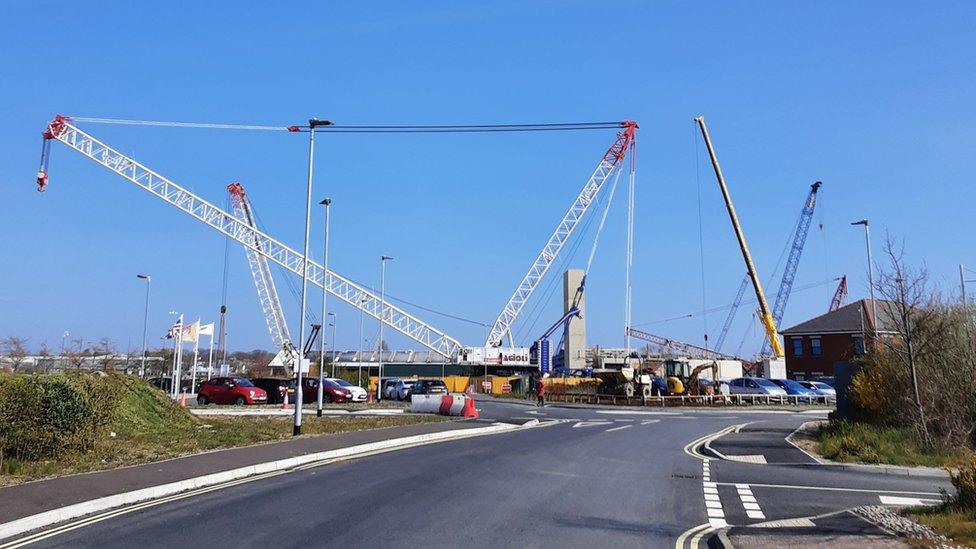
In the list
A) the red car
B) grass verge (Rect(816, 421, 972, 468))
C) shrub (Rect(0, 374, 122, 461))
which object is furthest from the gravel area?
the red car

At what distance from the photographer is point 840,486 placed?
13.6m

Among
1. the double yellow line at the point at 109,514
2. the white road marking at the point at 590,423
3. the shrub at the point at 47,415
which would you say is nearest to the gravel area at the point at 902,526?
the double yellow line at the point at 109,514

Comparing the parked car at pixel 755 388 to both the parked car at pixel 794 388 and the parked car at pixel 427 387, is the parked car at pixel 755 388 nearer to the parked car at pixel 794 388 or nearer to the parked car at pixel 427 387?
the parked car at pixel 794 388

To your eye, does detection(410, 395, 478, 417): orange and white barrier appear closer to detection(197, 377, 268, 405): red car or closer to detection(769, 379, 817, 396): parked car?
detection(197, 377, 268, 405): red car

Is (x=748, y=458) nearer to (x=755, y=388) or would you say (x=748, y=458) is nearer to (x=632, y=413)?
(x=632, y=413)

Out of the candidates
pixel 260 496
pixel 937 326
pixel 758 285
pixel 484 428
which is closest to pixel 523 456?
pixel 260 496

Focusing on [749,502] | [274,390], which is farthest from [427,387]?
[749,502]

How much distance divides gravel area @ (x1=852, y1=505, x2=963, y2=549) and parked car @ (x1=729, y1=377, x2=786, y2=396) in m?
39.4

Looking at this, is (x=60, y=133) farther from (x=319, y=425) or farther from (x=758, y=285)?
(x=758, y=285)

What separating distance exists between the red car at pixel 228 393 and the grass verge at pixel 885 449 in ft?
102

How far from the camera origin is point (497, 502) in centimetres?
1098

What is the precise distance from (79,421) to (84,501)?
536 centimetres

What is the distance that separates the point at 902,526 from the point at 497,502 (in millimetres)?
5123

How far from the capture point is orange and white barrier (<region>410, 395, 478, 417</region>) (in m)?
32.5
